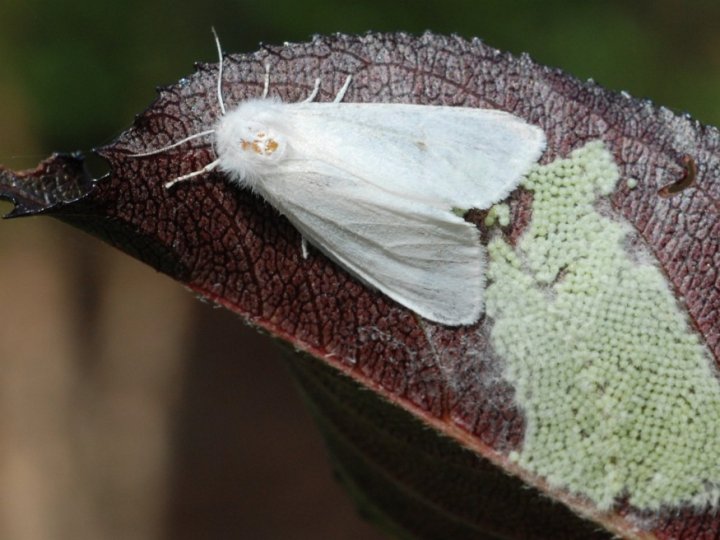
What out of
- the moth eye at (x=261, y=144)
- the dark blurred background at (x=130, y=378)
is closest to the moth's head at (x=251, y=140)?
the moth eye at (x=261, y=144)

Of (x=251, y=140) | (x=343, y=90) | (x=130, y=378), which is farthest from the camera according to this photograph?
(x=130, y=378)

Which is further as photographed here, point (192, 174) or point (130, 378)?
point (130, 378)

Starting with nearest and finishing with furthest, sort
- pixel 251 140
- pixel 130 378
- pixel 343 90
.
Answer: pixel 343 90 < pixel 251 140 < pixel 130 378

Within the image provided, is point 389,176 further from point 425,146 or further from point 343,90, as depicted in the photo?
point 343,90

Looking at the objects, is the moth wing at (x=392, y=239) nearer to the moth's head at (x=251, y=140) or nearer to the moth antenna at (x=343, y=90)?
the moth's head at (x=251, y=140)

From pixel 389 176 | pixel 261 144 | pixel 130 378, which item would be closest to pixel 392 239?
pixel 389 176

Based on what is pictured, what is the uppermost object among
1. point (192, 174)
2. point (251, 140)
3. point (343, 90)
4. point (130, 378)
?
point (343, 90)

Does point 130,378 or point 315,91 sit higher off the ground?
point 315,91

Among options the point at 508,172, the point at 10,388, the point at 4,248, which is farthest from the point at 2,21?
the point at 508,172
